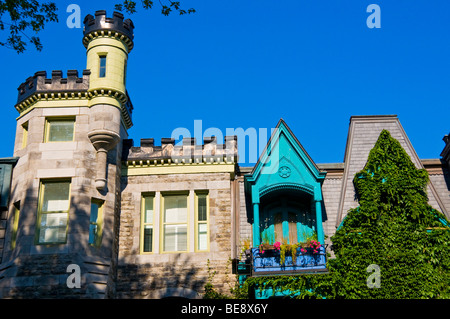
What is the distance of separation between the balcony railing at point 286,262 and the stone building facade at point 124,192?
0.74 meters

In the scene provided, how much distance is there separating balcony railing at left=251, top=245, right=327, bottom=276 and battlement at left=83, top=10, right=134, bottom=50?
963cm

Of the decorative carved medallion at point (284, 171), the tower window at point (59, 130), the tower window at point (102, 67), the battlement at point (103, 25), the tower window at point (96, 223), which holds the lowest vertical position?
the tower window at point (96, 223)

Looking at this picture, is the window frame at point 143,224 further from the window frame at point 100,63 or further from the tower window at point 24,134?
the tower window at point 24,134

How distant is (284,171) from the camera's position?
21.7 meters

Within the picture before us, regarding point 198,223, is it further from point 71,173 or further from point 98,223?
point 71,173

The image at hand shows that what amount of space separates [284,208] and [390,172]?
4062 mm

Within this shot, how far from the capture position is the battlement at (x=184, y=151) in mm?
22234

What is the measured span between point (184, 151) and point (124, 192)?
266 centimetres

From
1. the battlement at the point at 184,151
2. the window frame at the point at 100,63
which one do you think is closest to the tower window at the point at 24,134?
the window frame at the point at 100,63

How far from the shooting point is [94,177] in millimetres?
20828

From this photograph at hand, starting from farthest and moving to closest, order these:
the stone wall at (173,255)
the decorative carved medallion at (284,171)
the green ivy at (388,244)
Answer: the decorative carved medallion at (284,171) → the stone wall at (173,255) → the green ivy at (388,244)
